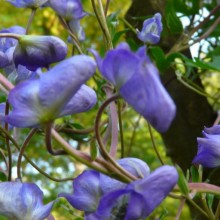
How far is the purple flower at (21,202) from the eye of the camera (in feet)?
1.26

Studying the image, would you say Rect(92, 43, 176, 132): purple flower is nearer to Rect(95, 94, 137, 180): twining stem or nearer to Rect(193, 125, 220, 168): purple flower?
Rect(95, 94, 137, 180): twining stem

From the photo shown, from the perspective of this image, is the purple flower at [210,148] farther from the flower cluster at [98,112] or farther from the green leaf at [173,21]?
the green leaf at [173,21]

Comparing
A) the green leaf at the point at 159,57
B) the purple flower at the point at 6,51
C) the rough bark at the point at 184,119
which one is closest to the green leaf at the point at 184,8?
the rough bark at the point at 184,119

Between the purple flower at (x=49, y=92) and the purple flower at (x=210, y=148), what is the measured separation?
144 mm

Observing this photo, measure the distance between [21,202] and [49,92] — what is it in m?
0.11

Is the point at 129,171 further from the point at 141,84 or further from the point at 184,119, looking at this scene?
the point at 184,119

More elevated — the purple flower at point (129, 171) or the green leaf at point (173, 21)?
the purple flower at point (129, 171)

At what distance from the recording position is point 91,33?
8.70 ft

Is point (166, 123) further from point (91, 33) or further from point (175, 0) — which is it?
point (91, 33)

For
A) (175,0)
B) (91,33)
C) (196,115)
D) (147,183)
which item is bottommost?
(91,33)

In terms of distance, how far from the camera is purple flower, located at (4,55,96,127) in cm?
31

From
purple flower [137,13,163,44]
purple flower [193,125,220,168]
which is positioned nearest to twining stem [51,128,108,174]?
purple flower [193,125,220,168]

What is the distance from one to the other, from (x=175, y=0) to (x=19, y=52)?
545 millimetres

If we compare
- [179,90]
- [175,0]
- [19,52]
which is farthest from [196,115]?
[19,52]
